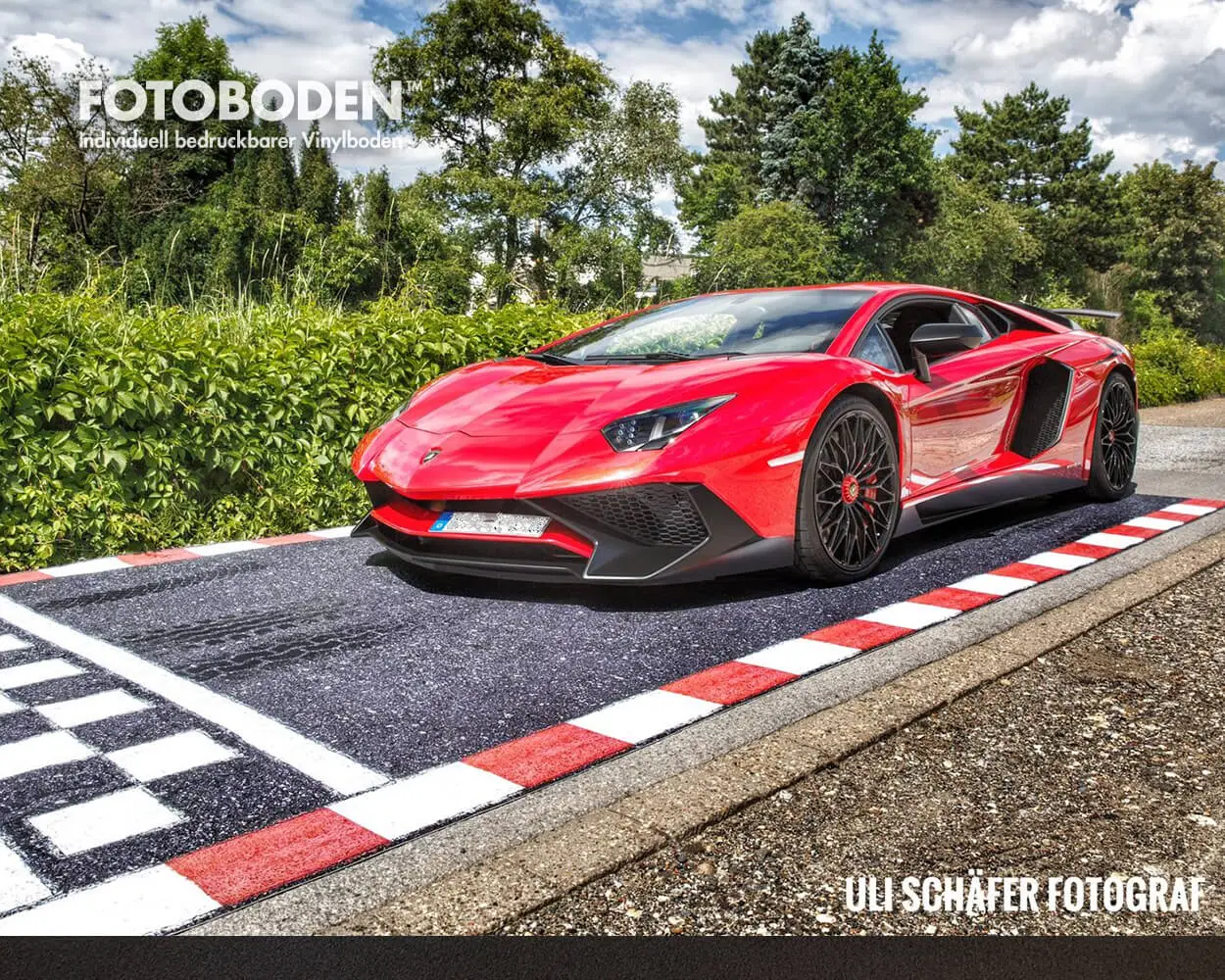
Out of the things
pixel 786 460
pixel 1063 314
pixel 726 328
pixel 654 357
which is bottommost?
pixel 786 460

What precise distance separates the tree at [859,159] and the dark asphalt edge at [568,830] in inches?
1926

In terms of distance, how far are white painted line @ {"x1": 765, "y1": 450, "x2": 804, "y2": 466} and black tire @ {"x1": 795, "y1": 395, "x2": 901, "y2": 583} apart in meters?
0.04

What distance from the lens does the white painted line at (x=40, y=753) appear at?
2.64m

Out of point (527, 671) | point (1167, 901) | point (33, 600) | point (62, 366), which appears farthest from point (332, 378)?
point (1167, 901)

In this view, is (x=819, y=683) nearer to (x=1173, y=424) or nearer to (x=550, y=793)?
(x=550, y=793)

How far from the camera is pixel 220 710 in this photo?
9.96 feet

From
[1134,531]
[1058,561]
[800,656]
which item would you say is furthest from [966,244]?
[800,656]

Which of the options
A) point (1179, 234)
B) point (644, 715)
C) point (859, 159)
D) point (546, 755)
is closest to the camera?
point (546, 755)

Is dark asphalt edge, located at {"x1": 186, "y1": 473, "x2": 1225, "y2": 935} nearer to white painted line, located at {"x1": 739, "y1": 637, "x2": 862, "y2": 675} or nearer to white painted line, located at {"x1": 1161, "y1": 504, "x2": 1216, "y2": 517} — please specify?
white painted line, located at {"x1": 739, "y1": 637, "x2": 862, "y2": 675}

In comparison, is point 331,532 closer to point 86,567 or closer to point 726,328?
point 86,567

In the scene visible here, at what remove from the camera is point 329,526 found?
614 cm

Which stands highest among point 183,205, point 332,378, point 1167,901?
point 183,205

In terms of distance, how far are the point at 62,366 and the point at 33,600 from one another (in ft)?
4.10

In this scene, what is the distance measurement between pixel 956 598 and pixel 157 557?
3466 mm
